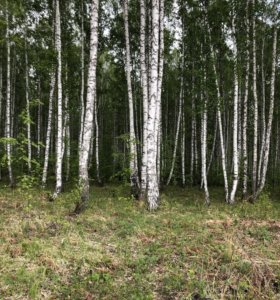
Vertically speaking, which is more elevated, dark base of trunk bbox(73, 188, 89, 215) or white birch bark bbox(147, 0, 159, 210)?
white birch bark bbox(147, 0, 159, 210)

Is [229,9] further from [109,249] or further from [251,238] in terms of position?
[109,249]

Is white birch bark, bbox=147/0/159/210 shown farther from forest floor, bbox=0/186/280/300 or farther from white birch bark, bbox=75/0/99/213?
white birch bark, bbox=75/0/99/213

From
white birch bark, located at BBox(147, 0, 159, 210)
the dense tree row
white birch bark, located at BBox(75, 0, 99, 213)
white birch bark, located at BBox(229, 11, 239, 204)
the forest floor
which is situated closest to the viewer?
the forest floor

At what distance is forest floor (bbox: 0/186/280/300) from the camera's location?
4.69 metres

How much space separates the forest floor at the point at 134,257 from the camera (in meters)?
4.69

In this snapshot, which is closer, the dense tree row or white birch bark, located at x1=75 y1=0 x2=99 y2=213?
white birch bark, located at x1=75 y1=0 x2=99 y2=213

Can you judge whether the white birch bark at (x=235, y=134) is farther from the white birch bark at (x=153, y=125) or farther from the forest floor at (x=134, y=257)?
the white birch bark at (x=153, y=125)

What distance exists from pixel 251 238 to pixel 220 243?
3.56ft

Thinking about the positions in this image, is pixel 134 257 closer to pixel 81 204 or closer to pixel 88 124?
pixel 81 204

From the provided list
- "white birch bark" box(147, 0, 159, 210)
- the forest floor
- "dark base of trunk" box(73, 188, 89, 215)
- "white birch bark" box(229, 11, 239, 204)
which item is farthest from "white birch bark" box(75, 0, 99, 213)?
"white birch bark" box(229, 11, 239, 204)

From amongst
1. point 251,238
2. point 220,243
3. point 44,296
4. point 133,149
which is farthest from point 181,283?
point 133,149

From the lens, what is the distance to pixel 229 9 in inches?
526

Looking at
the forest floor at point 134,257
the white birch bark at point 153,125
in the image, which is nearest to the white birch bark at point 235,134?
the forest floor at point 134,257

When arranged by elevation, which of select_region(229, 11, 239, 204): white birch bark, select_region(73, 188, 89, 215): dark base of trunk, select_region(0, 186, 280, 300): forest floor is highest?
select_region(229, 11, 239, 204): white birch bark
